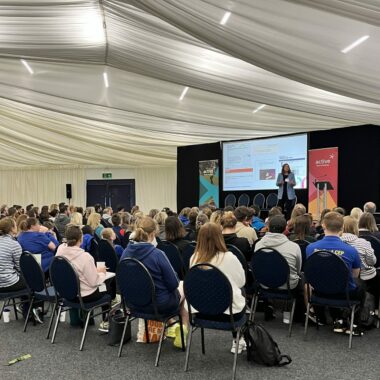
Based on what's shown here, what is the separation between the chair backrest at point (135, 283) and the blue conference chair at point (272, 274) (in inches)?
51.0

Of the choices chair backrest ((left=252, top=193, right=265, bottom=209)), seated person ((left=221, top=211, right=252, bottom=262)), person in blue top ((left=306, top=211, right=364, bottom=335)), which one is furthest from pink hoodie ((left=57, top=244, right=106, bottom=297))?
chair backrest ((left=252, top=193, right=265, bottom=209))

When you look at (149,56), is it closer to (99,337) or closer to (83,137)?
(99,337)

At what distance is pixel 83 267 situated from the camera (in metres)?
4.14

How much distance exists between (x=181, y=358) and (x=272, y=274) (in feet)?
4.15

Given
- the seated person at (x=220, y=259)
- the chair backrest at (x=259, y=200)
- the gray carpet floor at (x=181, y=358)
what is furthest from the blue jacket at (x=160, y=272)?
the chair backrest at (x=259, y=200)

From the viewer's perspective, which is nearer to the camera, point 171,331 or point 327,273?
point 327,273

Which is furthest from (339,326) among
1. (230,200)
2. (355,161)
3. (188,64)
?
(230,200)

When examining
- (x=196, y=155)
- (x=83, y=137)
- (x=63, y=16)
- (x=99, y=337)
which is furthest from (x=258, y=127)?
(x=99, y=337)

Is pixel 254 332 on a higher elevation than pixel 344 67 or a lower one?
lower

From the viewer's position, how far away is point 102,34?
6043 millimetres

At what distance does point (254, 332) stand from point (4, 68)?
22.6ft

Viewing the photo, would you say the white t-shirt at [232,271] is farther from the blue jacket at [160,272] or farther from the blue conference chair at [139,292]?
the blue conference chair at [139,292]

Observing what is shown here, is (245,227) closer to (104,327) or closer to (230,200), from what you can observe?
(104,327)

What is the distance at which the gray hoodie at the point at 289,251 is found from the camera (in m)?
4.33
